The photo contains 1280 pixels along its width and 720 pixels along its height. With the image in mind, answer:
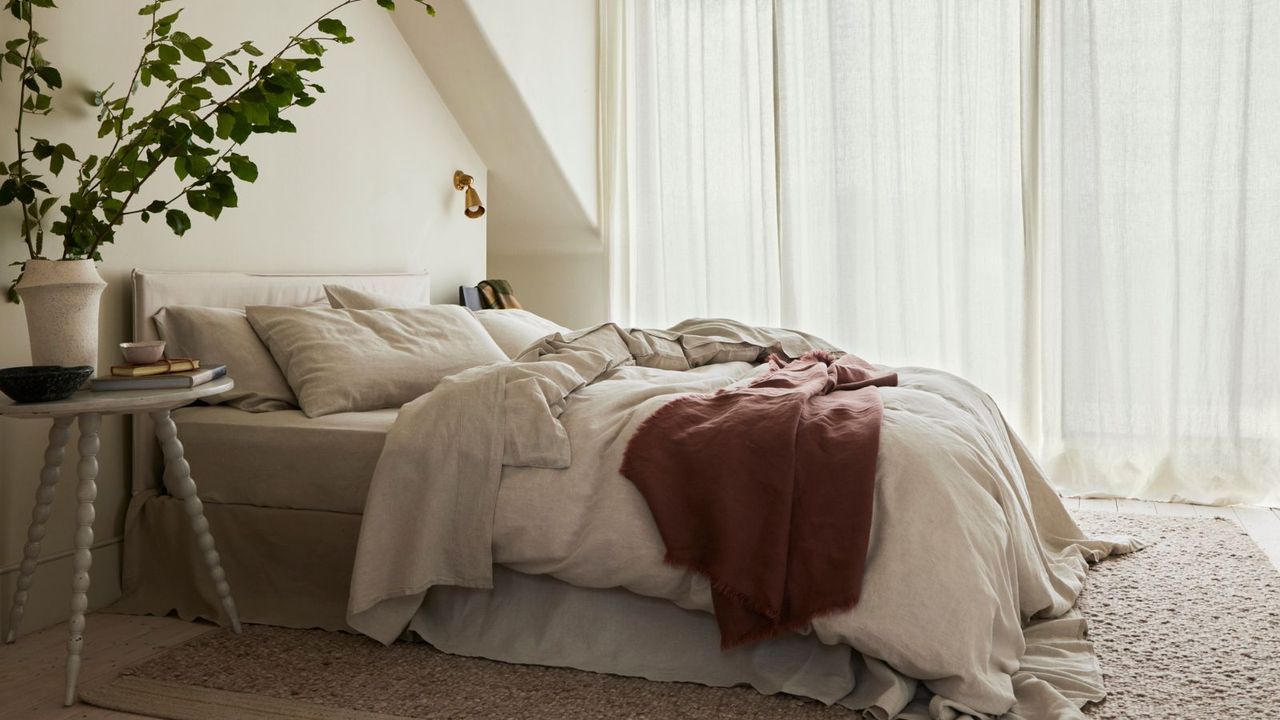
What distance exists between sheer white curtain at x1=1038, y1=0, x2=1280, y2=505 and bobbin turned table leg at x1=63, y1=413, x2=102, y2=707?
12.3ft

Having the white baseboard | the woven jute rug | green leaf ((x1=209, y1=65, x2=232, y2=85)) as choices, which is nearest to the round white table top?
the white baseboard

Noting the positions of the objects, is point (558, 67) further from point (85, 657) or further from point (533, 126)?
point (85, 657)

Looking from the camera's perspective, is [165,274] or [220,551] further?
[165,274]

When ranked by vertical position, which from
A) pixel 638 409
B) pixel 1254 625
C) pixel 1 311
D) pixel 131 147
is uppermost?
pixel 131 147

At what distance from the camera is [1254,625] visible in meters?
2.61

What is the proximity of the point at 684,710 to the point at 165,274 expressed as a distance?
1.87 meters

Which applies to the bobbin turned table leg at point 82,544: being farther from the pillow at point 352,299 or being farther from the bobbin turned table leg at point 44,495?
the pillow at point 352,299

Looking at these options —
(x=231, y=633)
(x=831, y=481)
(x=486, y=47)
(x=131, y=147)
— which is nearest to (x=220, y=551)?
(x=231, y=633)

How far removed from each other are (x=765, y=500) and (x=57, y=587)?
183 cm

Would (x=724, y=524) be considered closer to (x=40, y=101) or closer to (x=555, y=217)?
(x=40, y=101)

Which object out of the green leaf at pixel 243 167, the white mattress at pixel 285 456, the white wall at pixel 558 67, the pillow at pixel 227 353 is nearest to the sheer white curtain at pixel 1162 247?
the white wall at pixel 558 67

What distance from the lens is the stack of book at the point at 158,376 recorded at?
91.1 inches

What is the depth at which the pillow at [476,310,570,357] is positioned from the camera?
12.3ft

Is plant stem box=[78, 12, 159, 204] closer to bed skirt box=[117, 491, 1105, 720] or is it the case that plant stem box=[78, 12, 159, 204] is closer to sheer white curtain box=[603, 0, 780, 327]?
bed skirt box=[117, 491, 1105, 720]
